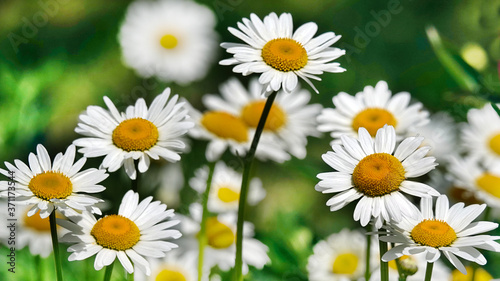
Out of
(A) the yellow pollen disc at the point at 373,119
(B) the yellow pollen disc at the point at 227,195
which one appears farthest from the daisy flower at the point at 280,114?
(A) the yellow pollen disc at the point at 373,119

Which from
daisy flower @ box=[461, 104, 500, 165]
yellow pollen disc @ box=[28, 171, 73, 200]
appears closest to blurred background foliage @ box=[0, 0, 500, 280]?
daisy flower @ box=[461, 104, 500, 165]

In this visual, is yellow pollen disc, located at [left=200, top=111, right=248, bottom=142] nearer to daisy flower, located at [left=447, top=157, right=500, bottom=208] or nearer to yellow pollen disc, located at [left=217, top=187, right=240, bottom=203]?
yellow pollen disc, located at [left=217, top=187, right=240, bottom=203]

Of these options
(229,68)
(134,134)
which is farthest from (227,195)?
(229,68)

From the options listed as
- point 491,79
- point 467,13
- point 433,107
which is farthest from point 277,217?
point 467,13

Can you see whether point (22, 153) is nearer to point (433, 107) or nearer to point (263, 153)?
point (263, 153)

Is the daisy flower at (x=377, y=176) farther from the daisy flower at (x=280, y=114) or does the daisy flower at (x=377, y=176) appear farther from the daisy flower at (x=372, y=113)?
the daisy flower at (x=280, y=114)

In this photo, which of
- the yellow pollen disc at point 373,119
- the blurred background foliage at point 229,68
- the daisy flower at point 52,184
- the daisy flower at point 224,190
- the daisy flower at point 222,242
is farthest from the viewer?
the blurred background foliage at point 229,68

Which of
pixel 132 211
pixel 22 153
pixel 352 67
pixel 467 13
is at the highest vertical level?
pixel 467 13
